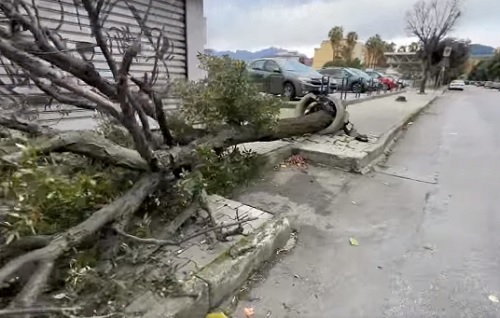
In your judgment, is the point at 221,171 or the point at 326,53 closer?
the point at 221,171

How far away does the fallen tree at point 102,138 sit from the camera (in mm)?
1790

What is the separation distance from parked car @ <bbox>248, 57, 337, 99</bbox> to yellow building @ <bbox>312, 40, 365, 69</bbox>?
50.6 metres

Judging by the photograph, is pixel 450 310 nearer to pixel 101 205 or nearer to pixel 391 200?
pixel 391 200

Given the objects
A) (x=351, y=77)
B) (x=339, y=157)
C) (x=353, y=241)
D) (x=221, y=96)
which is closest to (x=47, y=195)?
(x=221, y=96)

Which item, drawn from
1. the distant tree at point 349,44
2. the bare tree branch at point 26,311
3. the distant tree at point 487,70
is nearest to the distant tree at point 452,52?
the distant tree at point 349,44

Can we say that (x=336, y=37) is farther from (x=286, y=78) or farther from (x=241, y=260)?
(x=241, y=260)

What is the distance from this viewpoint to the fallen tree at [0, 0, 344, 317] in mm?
1790

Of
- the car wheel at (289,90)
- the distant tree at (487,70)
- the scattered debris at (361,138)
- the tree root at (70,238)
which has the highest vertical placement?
the distant tree at (487,70)

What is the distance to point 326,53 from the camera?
65438mm

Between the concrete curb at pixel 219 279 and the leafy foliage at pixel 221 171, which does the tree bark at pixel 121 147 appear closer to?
the leafy foliage at pixel 221 171

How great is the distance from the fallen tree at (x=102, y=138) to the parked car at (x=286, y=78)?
7908mm

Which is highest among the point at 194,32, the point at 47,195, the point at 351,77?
the point at 194,32

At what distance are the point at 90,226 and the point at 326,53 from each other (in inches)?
2701

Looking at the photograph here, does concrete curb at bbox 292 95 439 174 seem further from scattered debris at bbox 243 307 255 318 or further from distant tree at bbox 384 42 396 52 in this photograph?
distant tree at bbox 384 42 396 52
